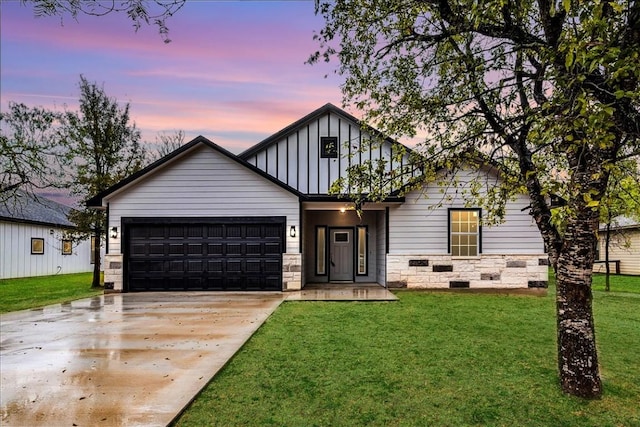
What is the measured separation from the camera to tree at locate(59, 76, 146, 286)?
614 inches

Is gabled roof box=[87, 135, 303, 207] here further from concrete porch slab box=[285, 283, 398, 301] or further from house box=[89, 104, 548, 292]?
concrete porch slab box=[285, 283, 398, 301]

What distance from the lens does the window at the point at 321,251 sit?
15.8 meters

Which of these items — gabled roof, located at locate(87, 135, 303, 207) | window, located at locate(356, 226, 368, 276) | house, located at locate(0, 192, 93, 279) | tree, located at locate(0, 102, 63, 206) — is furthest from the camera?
house, located at locate(0, 192, 93, 279)

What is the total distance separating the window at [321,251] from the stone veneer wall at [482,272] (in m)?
3.73

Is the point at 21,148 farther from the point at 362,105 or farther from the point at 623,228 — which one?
the point at 623,228

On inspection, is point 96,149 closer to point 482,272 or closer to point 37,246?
point 37,246

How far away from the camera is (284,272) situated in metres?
12.9

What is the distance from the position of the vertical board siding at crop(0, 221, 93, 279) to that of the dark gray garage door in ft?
22.9

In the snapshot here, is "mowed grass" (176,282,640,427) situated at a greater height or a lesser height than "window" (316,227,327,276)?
lesser

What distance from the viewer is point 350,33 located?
601cm

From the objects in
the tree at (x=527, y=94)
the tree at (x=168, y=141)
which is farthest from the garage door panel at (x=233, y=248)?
the tree at (x=168, y=141)

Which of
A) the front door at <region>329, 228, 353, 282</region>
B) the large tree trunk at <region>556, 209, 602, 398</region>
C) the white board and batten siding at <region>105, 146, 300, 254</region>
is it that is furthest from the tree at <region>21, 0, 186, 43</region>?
the front door at <region>329, 228, 353, 282</region>

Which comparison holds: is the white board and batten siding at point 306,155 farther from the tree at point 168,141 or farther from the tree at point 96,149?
the tree at point 168,141

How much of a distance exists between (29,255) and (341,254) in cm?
1585
